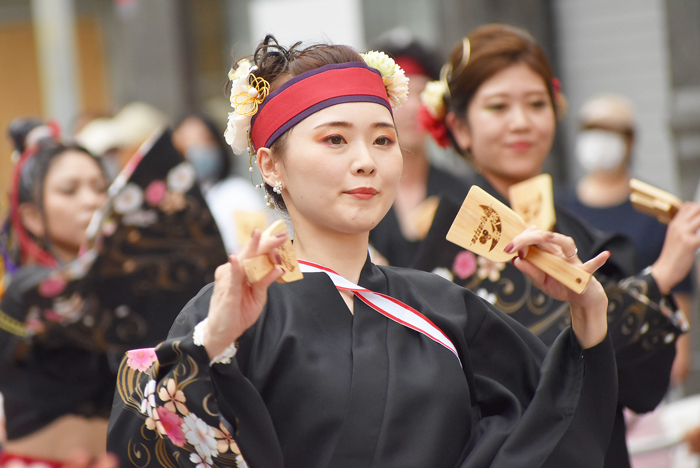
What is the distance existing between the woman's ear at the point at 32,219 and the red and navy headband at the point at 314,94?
1985 millimetres

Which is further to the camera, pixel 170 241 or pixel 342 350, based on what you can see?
pixel 170 241

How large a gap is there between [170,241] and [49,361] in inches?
26.5

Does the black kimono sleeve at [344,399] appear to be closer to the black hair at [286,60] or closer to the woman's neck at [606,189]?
the black hair at [286,60]

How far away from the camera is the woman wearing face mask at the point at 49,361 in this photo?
133 inches

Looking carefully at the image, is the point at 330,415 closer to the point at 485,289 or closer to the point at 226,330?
the point at 226,330

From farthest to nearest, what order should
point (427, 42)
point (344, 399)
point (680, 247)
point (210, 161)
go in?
point (427, 42) < point (210, 161) < point (680, 247) < point (344, 399)

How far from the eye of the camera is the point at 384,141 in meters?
1.97

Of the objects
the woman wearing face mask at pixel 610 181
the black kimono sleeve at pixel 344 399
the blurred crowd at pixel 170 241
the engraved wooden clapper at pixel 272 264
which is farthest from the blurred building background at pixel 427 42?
the engraved wooden clapper at pixel 272 264

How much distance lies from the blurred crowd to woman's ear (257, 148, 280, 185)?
0.38 feet

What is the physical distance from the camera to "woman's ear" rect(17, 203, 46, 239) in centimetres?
367

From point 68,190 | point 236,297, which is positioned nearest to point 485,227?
point 236,297

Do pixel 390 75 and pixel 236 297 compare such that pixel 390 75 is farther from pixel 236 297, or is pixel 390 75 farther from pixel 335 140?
pixel 236 297

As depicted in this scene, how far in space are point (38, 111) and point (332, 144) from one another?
32.3 feet

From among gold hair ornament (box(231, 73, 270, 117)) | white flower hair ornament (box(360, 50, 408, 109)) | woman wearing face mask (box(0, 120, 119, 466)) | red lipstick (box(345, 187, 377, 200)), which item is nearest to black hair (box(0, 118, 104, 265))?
woman wearing face mask (box(0, 120, 119, 466))
